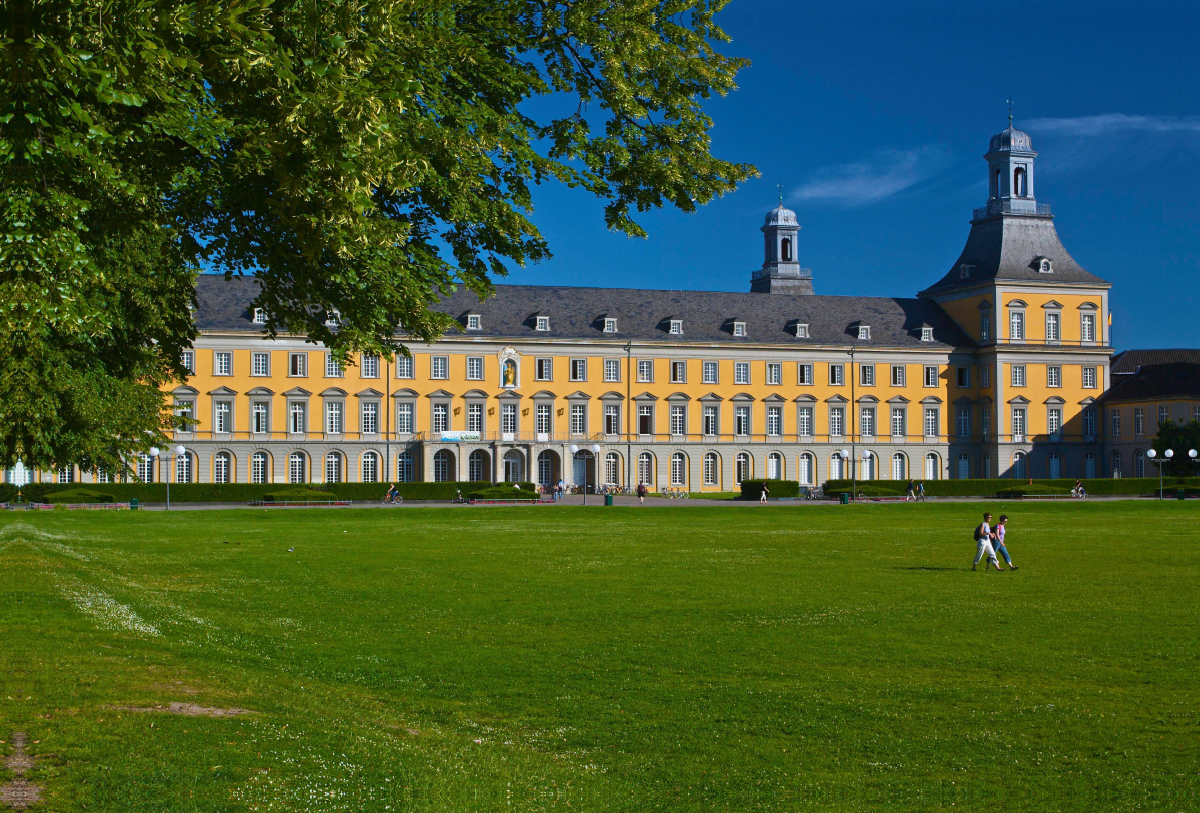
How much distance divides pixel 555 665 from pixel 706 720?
2990mm

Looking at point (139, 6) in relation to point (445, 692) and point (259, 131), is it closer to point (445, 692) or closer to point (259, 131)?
point (259, 131)

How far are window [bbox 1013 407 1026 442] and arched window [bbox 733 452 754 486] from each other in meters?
20.4

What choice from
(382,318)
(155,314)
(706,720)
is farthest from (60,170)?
(155,314)

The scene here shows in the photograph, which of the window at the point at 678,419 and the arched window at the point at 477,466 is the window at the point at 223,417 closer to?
the arched window at the point at 477,466

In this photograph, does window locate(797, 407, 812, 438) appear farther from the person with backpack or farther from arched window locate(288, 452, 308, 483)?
the person with backpack

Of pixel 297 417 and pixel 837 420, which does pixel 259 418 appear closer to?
pixel 297 417

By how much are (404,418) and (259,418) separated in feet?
31.6

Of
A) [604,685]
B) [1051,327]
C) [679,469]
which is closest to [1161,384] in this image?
[1051,327]

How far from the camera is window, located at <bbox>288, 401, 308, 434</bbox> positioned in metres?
85.4

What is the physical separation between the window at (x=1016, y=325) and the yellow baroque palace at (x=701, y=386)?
137mm

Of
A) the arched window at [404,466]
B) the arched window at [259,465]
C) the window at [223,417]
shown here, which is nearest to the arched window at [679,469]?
the arched window at [404,466]

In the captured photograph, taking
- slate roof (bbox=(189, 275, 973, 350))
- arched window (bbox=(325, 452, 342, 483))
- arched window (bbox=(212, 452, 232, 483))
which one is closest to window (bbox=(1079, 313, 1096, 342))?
slate roof (bbox=(189, 275, 973, 350))

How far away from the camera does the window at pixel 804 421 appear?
95.0 meters

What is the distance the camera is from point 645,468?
91.9 metres
